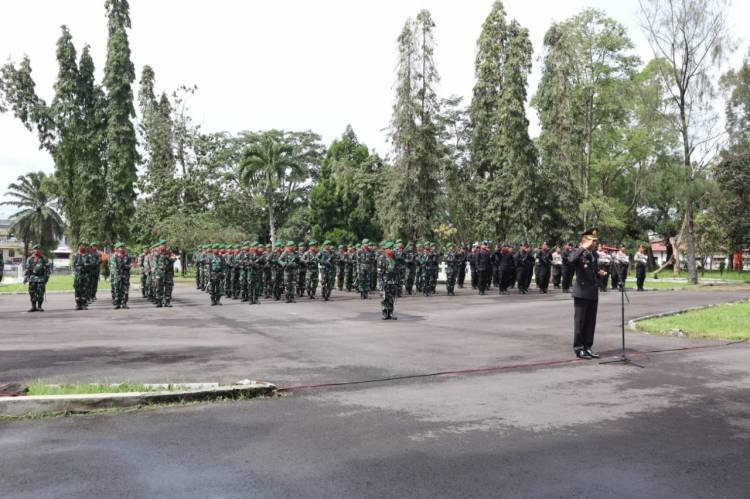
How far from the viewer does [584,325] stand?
988 cm

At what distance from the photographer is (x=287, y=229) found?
206 ft

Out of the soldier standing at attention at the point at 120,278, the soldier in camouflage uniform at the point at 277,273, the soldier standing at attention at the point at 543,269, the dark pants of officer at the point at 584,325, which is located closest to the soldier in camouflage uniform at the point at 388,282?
the dark pants of officer at the point at 584,325

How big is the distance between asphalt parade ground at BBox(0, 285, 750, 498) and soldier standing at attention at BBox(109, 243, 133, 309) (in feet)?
23.3

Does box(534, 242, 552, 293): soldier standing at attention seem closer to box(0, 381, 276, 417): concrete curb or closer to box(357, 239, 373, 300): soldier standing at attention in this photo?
box(357, 239, 373, 300): soldier standing at attention

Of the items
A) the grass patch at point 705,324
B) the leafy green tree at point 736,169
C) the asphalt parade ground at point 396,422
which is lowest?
the asphalt parade ground at point 396,422

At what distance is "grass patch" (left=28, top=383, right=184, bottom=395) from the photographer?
6977 millimetres

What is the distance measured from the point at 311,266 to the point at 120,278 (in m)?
6.54

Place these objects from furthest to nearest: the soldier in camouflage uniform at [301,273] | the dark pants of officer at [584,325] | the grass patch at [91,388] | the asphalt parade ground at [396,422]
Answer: the soldier in camouflage uniform at [301,273] < the dark pants of officer at [584,325] < the grass patch at [91,388] < the asphalt parade ground at [396,422]

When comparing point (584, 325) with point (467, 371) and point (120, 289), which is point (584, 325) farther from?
point (120, 289)

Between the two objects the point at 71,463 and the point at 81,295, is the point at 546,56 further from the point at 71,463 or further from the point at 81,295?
the point at 71,463

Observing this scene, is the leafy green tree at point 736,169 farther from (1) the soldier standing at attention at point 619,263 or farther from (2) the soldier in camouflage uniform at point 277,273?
(2) the soldier in camouflage uniform at point 277,273

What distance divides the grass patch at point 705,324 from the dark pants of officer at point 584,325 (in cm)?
336

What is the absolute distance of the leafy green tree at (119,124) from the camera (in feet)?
134

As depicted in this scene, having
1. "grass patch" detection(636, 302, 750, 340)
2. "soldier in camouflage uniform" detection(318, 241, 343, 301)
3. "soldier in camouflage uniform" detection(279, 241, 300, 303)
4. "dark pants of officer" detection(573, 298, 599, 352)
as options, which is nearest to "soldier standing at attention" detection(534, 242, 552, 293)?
"soldier in camouflage uniform" detection(318, 241, 343, 301)
